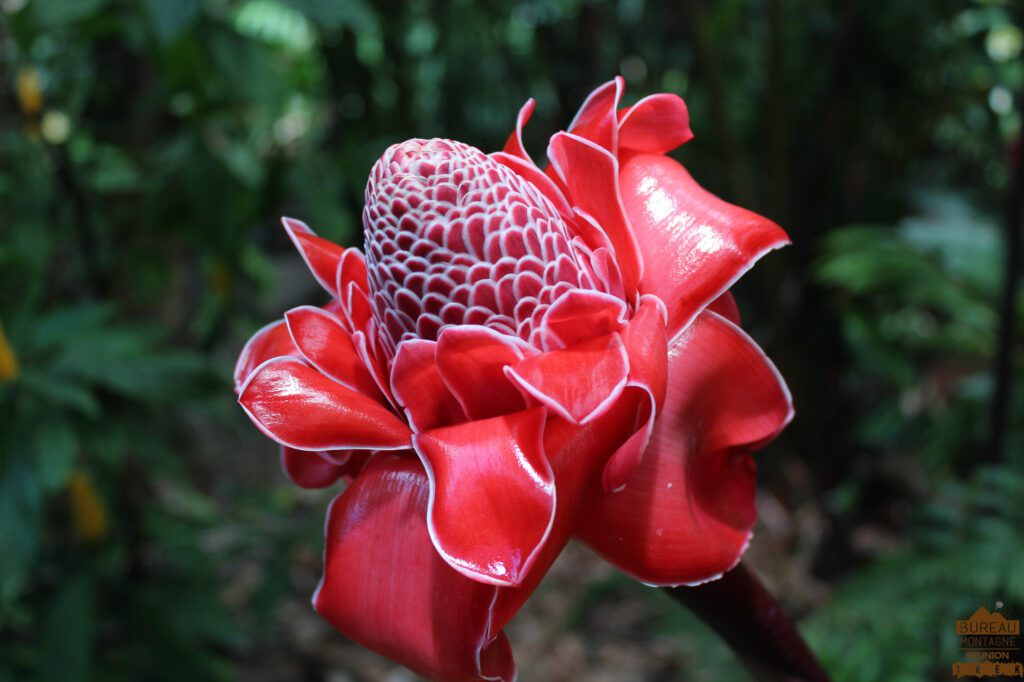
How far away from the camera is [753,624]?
0.39 metres

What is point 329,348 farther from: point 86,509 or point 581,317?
point 86,509

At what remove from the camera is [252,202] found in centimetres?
124

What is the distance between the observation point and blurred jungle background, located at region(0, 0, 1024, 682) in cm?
95

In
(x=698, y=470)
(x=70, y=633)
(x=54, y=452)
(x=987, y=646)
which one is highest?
(x=698, y=470)

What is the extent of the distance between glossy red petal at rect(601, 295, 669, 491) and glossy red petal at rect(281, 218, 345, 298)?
174 mm

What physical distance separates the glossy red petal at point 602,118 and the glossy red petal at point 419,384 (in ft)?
0.43

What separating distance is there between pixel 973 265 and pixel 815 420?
0.57m

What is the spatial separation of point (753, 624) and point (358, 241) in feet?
4.61

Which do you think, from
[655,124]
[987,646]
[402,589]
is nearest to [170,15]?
[655,124]

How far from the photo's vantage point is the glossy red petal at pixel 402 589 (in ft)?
1.04

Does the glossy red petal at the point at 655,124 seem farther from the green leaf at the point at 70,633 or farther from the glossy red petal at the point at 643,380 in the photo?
the green leaf at the point at 70,633

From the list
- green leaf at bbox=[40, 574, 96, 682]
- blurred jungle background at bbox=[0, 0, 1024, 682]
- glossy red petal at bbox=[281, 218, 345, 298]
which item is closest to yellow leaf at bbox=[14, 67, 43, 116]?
blurred jungle background at bbox=[0, 0, 1024, 682]

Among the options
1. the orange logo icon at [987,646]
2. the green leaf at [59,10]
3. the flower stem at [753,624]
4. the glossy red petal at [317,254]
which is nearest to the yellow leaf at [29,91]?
the green leaf at [59,10]

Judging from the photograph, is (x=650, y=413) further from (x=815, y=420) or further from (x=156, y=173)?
(x=815, y=420)
